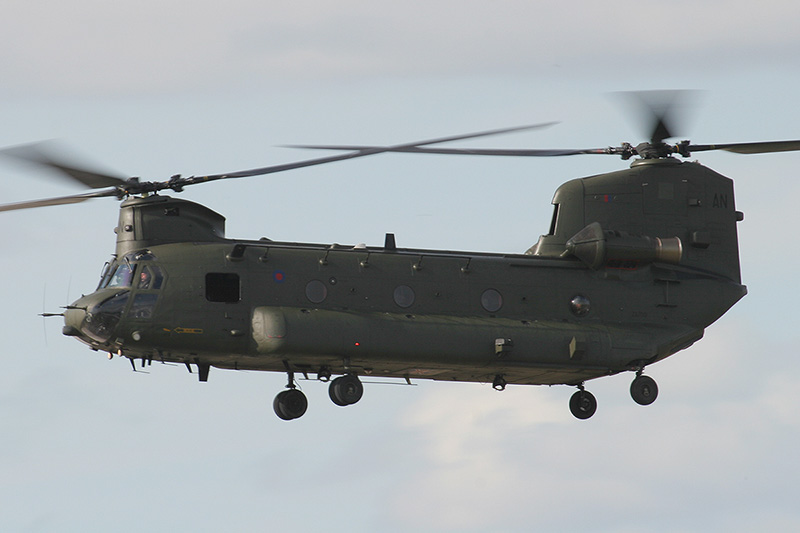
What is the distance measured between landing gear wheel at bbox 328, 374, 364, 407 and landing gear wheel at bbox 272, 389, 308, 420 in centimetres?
110

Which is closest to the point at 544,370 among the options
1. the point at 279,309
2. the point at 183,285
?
the point at 279,309

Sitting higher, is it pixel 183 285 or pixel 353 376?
pixel 183 285

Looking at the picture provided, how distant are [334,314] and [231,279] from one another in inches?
95.3

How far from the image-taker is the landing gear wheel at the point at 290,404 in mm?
31734

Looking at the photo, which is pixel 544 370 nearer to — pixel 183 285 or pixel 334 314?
pixel 334 314

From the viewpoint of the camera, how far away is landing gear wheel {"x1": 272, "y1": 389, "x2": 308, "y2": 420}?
31734 millimetres

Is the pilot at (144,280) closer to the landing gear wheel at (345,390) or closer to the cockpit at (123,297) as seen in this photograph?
the cockpit at (123,297)

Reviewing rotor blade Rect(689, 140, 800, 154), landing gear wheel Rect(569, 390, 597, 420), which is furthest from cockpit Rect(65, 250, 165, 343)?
rotor blade Rect(689, 140, 800, 154)

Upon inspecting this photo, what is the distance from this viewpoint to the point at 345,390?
101ft

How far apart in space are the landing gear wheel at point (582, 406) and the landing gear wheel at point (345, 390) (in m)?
6.01

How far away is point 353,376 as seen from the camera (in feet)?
102

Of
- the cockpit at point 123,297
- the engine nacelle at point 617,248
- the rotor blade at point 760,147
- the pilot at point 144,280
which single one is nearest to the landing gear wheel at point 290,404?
the cockpit at point 123,297

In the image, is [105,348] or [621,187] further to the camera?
[621,187]

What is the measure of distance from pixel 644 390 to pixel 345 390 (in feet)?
24.8
